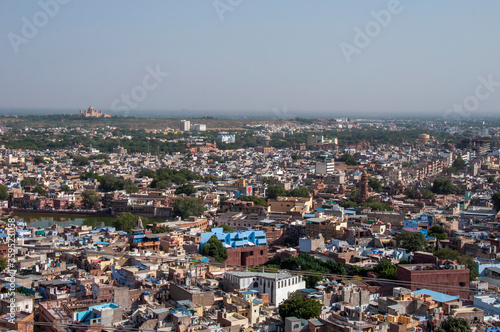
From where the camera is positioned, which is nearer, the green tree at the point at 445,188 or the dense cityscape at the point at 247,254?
the dense cityscape at the point at 247,254

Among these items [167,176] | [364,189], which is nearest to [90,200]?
[167,176]

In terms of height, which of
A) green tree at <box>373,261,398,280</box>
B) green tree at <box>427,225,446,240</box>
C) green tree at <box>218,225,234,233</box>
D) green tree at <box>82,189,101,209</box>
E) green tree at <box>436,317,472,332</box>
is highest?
green tree at <box>436,317,472,332</box>

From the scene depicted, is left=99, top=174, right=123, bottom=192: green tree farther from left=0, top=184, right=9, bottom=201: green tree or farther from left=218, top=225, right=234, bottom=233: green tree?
left=218, top=225, right=234, bottom=233: green tree

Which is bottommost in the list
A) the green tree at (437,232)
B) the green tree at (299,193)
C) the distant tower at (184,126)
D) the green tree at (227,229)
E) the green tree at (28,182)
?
the green tree at (28,182)

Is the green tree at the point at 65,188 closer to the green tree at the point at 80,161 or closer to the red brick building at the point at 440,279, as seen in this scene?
the green tree at the point at 80,161

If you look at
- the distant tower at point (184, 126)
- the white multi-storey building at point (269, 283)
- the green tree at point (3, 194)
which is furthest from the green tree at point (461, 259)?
the distant tower at point (184, 126)

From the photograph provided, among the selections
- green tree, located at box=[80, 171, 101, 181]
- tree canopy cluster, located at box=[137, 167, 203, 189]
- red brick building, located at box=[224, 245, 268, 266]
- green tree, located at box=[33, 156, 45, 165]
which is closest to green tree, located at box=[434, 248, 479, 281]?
red brick building, located at box=[224, 245, 268, 266]
